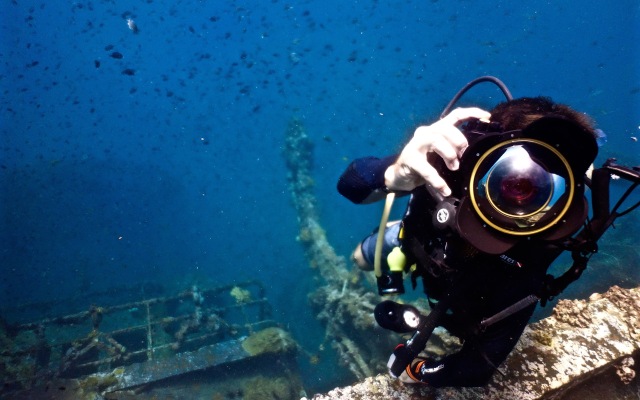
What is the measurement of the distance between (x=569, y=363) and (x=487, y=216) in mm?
2202

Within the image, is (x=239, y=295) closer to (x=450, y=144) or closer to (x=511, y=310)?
(x=511, y=310)

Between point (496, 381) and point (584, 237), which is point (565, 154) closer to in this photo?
point (584, 237)

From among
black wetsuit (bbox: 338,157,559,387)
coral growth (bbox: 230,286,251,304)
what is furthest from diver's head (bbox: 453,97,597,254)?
coral growth (bbox: 230,286,251,304)

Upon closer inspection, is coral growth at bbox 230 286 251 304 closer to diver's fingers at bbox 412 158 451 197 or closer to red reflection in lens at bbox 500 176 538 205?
diver's fingers at bbox 412 158 451 197

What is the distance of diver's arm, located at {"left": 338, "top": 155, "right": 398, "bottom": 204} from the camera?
2309 mm

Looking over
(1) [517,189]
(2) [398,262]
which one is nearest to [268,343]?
(2) [398,262]

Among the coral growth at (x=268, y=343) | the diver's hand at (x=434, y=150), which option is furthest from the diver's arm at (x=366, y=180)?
the coral growth at (x=268, y=343)

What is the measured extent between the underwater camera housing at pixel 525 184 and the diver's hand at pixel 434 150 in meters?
0.15

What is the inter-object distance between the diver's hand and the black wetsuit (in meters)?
0.29

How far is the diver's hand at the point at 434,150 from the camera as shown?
156 cm

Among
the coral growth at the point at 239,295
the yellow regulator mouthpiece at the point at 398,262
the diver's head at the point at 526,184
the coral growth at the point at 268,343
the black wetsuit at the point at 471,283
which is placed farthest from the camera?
the coral growth at the point at 239,295

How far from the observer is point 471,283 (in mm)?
1815

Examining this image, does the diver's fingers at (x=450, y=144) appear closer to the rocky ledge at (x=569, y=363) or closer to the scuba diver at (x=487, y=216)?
the scuba diver at (x=487, y=216)

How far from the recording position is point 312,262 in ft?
36.7
